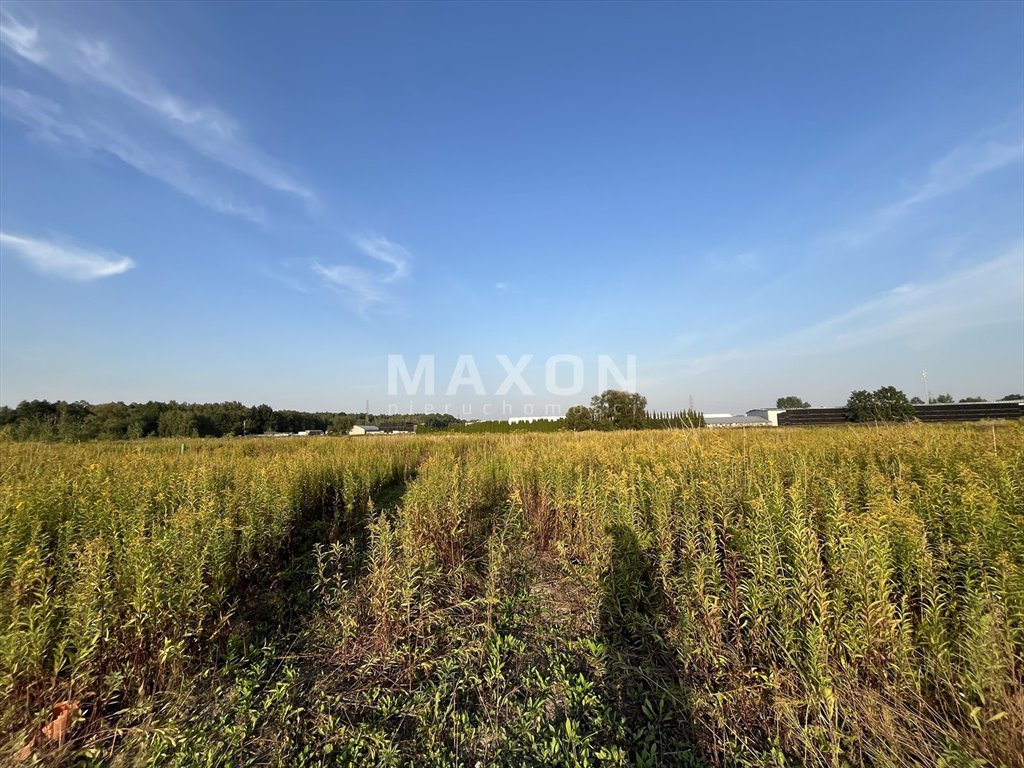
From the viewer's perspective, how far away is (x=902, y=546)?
90.8 inches

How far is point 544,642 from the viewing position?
2.71 m

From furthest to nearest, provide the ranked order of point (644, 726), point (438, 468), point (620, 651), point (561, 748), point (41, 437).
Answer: point (41, 437) < point (438, 468) < point (620, 651) < point (644, 726) < point (561, 748)

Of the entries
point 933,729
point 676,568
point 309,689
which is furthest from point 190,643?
point 933,729

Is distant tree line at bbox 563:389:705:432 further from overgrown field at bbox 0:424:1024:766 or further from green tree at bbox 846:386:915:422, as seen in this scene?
overgrown field at bbox 0:424:1024:766

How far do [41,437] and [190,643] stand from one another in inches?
597

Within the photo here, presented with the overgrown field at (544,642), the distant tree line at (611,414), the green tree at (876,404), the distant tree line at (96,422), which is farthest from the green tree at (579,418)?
the overgrown field at (544,642)

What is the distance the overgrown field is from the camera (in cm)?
180

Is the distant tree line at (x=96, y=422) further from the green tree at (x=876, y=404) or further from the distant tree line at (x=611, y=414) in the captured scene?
the green tree at (x=876, y=404)

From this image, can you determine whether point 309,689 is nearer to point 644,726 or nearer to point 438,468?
point 644,726

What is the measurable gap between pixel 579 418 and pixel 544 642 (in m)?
35.7

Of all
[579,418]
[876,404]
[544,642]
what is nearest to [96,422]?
[544,642]

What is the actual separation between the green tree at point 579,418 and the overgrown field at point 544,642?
33.1m

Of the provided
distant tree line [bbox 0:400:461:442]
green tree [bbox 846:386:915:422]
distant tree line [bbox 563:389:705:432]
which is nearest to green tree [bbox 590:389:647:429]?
distant tree line [bbox 563:389:705:432]

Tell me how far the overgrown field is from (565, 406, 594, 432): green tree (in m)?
33.1
